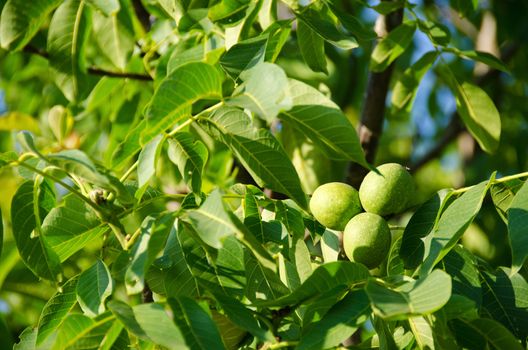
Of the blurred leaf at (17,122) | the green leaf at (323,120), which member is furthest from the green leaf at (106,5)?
the blurred leaf at (17,122)

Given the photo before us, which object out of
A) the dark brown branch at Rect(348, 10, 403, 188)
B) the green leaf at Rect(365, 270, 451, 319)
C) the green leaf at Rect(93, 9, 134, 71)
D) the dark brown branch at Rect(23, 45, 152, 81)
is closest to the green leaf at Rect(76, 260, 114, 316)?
the green leaf at Rect(365, 270, 451, 319)

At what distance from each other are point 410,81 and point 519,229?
4.05 ft

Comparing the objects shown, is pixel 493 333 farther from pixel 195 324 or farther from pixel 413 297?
pixel 195 324

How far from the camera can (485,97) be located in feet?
7.18

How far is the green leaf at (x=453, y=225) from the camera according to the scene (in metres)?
1.27

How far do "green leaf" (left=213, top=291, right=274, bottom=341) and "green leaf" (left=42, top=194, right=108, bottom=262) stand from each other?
0.36 m

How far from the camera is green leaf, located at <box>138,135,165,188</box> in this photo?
4.20ft

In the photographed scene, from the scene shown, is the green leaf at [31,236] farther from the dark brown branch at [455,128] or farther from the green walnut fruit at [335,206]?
the dark brown branch at [455,128]

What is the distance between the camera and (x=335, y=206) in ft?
Result: 5.31

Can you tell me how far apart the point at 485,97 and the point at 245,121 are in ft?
3.72

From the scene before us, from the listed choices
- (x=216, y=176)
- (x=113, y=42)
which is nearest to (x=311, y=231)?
(x=113, y=42)

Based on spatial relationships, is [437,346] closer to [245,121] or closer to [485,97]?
[245,121]

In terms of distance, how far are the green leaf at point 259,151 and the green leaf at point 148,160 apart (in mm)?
122

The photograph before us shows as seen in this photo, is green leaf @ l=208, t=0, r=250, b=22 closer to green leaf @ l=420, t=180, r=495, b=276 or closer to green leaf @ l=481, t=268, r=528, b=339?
green leaf @ l=420, t=180, r=495, b=276
